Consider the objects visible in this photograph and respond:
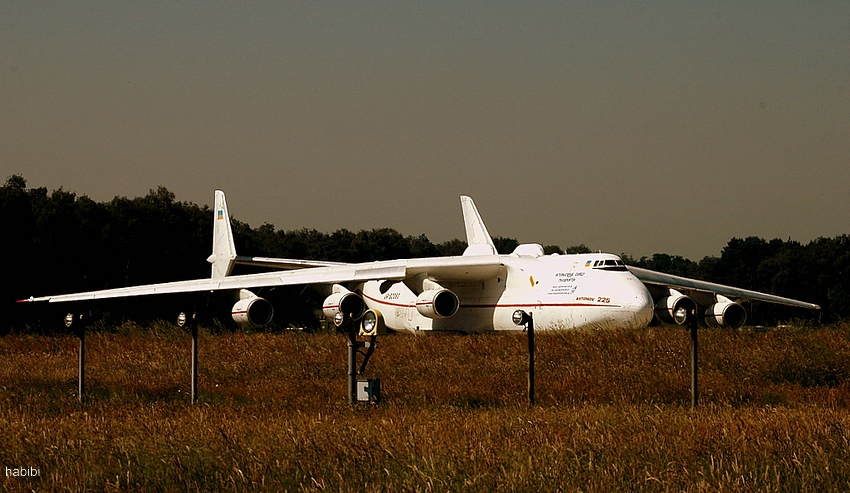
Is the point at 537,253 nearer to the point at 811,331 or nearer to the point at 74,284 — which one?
the point at 811,331

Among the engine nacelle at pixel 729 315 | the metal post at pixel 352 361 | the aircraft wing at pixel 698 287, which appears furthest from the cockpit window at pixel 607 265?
the metal post at pixel 352 361

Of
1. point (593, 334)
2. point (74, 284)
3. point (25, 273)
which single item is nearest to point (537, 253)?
point (593, 334)

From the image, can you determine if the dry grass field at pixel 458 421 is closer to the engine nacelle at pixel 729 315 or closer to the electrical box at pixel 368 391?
the electrical box at pixel 368 391

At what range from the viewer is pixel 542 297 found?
24.7m

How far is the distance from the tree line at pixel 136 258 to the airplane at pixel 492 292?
12.0 meters

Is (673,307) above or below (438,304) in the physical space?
below

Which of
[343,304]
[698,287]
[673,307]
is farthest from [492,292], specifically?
[698,287]

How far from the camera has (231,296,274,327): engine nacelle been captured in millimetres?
24828

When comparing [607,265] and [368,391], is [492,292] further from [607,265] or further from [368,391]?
[368,391]

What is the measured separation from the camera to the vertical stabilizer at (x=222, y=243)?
105 ft

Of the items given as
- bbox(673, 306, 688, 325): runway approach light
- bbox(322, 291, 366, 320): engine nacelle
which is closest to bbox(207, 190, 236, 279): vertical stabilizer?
bbox(322, 291, 366, 320): engine nacelle

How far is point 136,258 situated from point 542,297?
32.3m

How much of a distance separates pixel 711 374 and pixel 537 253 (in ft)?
46.3

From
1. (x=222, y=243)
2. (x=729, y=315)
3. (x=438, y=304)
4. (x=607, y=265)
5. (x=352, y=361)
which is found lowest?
(x=729, y=315)
